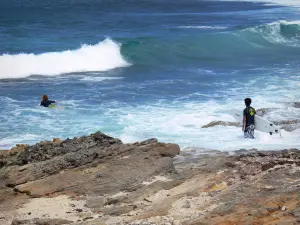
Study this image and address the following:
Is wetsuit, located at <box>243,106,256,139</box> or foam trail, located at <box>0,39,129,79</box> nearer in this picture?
wetsuit, located at <box>243,106,256,139</box>

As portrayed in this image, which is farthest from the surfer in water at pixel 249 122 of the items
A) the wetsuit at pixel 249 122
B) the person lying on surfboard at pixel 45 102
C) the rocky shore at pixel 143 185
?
the person lying on surfboard at pixel 45 102

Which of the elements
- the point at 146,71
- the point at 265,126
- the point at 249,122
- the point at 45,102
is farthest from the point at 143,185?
the point at 146,71

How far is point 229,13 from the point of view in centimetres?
5397

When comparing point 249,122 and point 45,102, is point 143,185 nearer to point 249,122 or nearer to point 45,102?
point 249,122

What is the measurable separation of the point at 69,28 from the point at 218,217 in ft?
119

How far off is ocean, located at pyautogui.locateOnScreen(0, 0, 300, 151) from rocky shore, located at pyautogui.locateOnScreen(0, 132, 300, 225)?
1942 mm

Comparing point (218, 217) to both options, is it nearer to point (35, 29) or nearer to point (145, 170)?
point (145, 170)

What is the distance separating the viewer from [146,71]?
28844 mm

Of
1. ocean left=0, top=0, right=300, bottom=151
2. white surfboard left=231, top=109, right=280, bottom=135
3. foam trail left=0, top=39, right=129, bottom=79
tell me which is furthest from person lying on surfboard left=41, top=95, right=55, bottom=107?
foam trail left=0, top=39, right=129, bottom=79

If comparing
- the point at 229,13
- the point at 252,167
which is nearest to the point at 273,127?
the point at 252,167

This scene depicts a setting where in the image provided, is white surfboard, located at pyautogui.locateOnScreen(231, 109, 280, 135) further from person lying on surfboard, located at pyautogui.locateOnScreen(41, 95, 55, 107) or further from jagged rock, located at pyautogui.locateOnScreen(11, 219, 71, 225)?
person lying on surfboard, located at pyautogui.locateOnScreen(41, 95, 55, 107)

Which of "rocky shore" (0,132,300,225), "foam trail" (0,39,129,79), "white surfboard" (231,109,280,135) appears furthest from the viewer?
"foam trail" (0,39,129,79)

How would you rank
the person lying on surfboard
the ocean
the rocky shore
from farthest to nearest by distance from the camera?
the person lying on surfboard
the ocean
the rocky shore

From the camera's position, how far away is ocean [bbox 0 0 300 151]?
1664 centimetres
